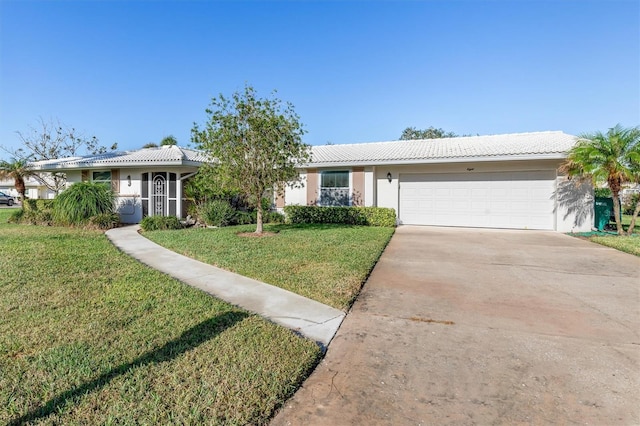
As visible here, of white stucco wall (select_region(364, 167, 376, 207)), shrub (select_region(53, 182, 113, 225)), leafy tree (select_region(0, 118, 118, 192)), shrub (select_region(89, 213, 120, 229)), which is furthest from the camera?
leafy tree (select_region(0, 118, 118, 192))

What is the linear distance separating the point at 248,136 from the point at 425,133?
44718mm

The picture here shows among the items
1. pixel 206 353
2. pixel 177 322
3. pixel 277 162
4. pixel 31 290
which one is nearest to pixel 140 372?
pixel 206 353

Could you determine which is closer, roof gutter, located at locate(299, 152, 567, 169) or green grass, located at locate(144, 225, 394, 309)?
green grass, located at locate(144, 225, 394, 309)

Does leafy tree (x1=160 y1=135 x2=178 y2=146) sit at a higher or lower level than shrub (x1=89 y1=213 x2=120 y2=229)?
higher

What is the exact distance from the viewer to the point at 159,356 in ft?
9.77

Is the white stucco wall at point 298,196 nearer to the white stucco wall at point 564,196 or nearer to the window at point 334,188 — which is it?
the window at point 334,188

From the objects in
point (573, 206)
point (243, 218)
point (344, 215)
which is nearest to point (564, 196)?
point (573, 206)

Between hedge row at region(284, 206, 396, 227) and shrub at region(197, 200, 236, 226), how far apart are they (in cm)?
294

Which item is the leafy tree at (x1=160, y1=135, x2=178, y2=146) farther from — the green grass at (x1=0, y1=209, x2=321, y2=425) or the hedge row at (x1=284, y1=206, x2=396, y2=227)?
the green grass at (x1=0, y1=209, x2=321, y2=425)

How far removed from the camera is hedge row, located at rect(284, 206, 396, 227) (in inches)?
537

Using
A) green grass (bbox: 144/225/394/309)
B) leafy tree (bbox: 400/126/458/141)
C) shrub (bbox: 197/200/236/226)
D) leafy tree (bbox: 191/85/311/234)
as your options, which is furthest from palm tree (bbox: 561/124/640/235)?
leafy tree (bbox: 400/126/458/141)

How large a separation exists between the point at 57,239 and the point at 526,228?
1653 centimetres

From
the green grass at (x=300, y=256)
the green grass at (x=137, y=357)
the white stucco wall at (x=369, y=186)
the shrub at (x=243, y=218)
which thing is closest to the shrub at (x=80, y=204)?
the green grass at (x=300, y=256)

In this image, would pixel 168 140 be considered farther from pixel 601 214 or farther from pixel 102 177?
pixel 601 214
